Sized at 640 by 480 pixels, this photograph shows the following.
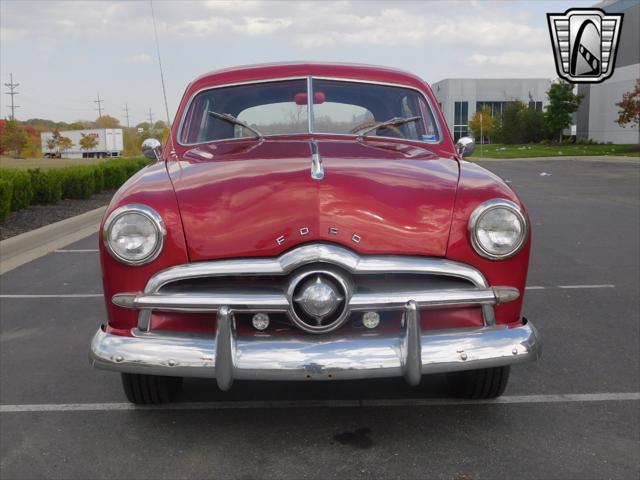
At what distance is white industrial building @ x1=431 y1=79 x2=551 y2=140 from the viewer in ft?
279

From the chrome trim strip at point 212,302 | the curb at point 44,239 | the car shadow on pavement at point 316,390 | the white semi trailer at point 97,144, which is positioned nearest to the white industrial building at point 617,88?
the curb at point 44,239

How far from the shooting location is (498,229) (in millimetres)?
3133

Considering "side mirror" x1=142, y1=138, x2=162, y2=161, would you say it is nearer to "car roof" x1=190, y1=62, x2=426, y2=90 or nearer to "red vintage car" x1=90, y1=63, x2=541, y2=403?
"car roof" x1=190, y1=62, x2=426, y2=90

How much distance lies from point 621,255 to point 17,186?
31.0 ft

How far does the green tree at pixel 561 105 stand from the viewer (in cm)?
5669

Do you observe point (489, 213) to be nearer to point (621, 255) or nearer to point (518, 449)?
point (518, 449)

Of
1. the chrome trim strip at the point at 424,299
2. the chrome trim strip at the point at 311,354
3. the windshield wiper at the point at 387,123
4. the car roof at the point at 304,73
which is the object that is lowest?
the chrome trim strip at the point at 311,354

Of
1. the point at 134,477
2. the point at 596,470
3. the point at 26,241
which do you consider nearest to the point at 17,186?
the point at 26,241

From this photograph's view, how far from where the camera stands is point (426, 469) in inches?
119

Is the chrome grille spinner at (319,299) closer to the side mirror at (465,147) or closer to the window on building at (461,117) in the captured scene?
the side mirror at (465,147)

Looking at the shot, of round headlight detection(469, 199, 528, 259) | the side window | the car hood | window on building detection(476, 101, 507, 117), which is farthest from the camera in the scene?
window on building detection(476, 101, 507, 117)

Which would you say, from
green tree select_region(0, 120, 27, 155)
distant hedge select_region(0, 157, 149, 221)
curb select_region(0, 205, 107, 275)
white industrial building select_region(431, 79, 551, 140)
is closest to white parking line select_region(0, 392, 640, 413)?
curb select_region(0, 205, 107, 275)

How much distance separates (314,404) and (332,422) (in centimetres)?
24

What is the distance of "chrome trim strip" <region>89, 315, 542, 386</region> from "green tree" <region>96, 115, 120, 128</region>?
463 feet
